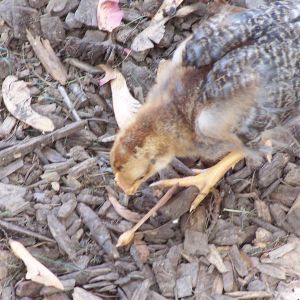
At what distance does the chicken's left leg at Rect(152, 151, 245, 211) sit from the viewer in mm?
3502

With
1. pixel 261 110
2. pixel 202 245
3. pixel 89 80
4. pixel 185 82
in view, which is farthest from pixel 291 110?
pixel 89 80

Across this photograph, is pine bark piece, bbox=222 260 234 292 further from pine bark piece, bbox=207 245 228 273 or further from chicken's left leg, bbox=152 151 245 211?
chicken's left leg, bbox=152 151 245 211

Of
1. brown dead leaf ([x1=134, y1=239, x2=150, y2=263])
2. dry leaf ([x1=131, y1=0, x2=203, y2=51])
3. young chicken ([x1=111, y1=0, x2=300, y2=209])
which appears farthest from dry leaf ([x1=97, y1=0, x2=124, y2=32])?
brown dead leaf ([x1=134, y1=239, x2=150, y2=263])

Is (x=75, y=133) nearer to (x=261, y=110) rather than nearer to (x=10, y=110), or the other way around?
(x=10, y=110)

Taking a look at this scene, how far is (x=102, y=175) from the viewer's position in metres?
3.55

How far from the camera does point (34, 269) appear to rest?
3.23 m

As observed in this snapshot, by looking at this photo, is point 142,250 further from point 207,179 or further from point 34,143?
point 34,143

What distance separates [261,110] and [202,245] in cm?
73

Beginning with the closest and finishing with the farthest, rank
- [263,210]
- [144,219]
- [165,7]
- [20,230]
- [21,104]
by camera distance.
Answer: [20,230] < [144,219] < [263,210] < [21,104] < [165,7]

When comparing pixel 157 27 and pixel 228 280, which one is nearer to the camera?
pixel 228 280

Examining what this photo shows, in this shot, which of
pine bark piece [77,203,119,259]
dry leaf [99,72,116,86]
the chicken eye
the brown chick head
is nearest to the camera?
the brown chick head

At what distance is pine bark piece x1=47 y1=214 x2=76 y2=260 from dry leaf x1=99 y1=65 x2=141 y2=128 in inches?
25.0

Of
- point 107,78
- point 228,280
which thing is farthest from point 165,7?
point 228,280

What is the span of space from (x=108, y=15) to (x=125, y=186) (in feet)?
3.74
